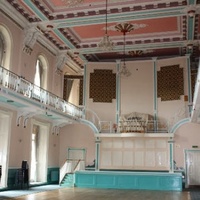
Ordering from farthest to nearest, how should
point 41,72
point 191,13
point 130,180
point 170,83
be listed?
point 170,83 < point 41,72 < point 130,180 < point 191,13

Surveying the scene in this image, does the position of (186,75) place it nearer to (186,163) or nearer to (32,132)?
(186,163)

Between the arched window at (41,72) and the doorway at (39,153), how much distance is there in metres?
2.15

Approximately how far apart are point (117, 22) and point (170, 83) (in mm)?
5359

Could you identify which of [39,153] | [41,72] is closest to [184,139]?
[39,153]

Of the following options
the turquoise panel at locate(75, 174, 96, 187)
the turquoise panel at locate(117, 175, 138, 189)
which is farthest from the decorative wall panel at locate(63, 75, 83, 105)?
the turquoise panel at locate(117, 175, 138, 189)

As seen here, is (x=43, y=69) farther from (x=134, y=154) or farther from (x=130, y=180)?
(x=130, y=180)

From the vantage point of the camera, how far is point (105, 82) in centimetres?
1888

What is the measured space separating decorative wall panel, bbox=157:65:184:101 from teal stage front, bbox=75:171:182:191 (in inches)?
189

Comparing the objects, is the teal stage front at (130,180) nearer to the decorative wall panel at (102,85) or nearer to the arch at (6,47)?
the decorative wall panel at (102,85)

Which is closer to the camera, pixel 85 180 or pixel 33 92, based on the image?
pixel 33 92

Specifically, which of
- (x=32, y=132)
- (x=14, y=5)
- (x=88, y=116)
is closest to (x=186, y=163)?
(x=88, y=116)

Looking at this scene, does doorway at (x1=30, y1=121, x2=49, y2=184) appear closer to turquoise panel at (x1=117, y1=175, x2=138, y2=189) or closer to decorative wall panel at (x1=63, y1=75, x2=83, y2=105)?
decorative wall panel at (x1=63, y1=75, x2=83, y2=105)

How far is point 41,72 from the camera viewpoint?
1675 cm

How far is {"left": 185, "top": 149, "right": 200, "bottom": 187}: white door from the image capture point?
16375 millimetres
